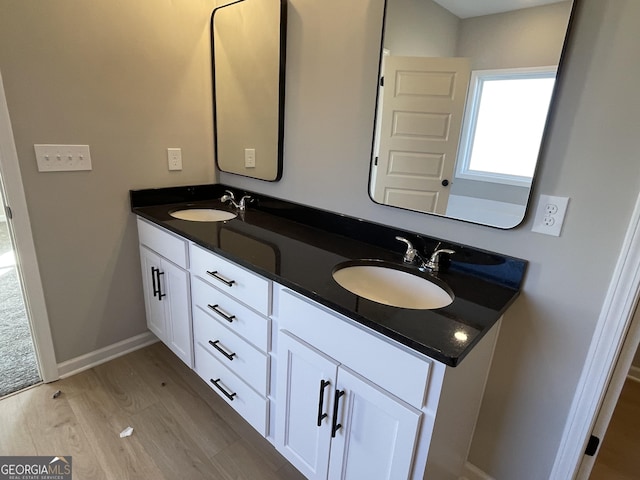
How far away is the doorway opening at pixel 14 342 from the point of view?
72.0 inches

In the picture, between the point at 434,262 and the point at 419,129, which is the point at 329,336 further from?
the point at 419,129

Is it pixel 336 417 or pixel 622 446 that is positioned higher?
pixel 336 417

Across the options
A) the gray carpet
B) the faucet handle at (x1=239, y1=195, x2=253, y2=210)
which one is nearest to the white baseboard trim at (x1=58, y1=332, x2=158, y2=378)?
the gray carpet

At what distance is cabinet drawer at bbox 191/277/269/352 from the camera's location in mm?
1319

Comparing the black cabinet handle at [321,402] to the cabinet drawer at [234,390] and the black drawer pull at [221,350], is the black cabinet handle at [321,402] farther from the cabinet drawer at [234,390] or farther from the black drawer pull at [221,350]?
the black drawer pull at [221,350]

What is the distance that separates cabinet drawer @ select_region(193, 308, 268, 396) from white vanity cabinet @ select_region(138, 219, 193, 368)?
0.11 meters

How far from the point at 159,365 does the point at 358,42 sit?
6.41 ft

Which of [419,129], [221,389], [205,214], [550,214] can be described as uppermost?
[419,129]

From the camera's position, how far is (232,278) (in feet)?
4.54

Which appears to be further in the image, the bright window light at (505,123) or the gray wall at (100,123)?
the gray wall at (100,123)

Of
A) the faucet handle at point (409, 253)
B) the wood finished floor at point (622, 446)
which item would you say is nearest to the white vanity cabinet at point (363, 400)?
the faucet handle at point (409, 253)

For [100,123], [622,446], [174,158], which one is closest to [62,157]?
[100,123]

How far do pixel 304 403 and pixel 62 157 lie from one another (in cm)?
154

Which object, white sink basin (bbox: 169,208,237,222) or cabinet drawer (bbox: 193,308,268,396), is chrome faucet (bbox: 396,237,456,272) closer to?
cabinet drawer (bbox: 193,308,268,396)
